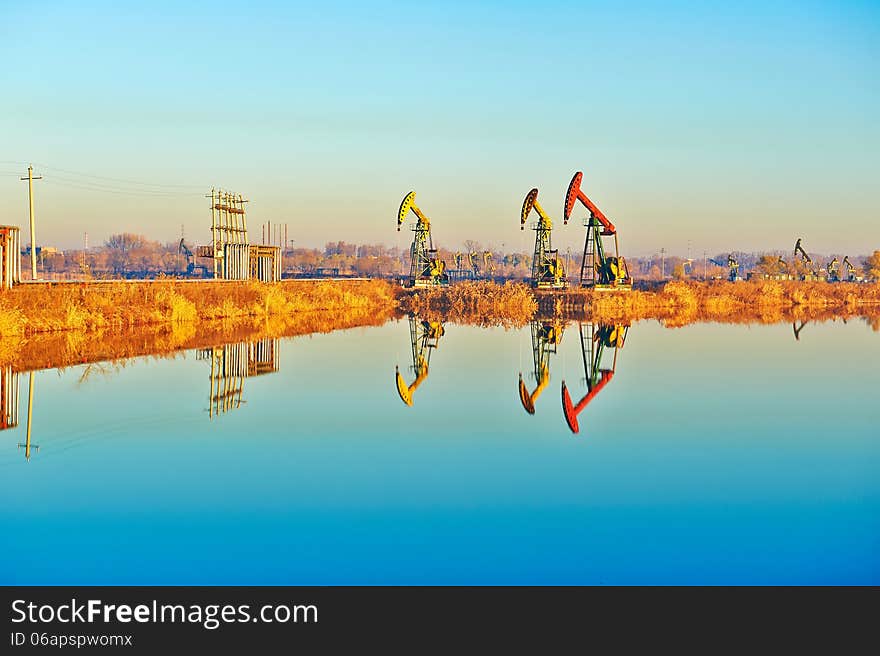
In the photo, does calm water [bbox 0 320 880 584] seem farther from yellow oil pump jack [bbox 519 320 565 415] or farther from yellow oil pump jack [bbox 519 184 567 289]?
yellow oil pump jack [bbox 519 184 567 289]

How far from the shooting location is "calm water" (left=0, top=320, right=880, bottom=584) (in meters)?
7.29

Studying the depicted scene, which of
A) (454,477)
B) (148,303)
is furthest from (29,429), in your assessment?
(148,303)

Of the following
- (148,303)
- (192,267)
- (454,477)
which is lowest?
(454,477)

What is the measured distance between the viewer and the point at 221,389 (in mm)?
16641

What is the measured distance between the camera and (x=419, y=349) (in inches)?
983

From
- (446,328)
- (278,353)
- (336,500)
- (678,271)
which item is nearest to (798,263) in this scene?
(678,271)

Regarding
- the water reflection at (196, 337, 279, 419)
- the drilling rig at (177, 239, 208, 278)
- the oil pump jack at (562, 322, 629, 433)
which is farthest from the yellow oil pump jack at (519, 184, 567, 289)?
the drilling rig at (177, 239, 208, 278)

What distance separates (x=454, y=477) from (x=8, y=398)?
8.36m

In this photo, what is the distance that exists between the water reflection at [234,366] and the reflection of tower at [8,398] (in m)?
2.75

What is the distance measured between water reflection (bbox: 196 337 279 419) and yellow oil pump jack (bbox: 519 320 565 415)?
16.4ft

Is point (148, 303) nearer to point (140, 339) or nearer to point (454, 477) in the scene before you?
point (140, 339)

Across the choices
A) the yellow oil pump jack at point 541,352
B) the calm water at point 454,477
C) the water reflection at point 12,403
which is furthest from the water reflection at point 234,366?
the yellow oil pump jack at point 541,352
